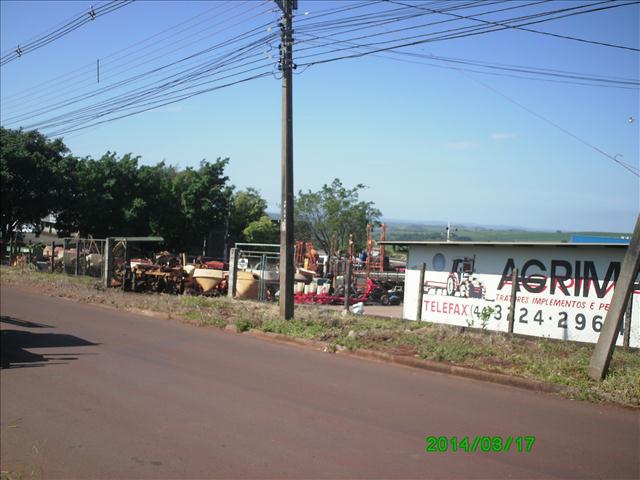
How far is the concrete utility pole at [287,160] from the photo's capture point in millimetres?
15125

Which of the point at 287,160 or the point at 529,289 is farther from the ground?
the point at 287,160

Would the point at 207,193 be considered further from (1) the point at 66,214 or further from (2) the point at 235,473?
(2) the point at 235,473

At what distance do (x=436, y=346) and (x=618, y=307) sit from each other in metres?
3.35

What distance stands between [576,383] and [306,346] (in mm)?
5590

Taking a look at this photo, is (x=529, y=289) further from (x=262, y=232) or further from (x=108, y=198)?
(x=262, y=232)

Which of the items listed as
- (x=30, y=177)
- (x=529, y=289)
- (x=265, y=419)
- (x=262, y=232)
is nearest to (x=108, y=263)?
(x=30, y=177)

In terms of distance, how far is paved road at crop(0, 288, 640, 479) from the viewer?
17.8ft

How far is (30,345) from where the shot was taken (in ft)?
35.4

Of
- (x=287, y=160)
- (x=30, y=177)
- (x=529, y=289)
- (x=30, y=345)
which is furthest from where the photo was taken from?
(x=30, y=177)

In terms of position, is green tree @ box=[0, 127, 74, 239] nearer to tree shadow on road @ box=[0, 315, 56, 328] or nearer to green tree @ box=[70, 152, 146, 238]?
green tree @ box=[70, 152, 146, 238]

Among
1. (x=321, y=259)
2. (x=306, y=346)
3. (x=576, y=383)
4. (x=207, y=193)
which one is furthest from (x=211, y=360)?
(x=207, y=193)

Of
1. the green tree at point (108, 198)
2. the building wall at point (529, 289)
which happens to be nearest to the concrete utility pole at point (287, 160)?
the building wall at point (529, 289)
